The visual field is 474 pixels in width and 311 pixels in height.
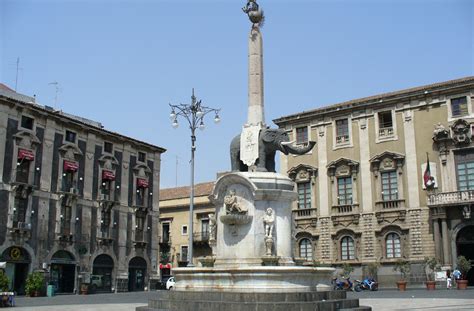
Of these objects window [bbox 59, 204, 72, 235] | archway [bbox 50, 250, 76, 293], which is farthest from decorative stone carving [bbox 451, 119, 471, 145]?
archway [bbox 50, 250, 76, 293]

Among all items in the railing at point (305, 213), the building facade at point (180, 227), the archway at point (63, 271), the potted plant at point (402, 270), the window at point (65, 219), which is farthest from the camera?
the building facade at point (180, 227)

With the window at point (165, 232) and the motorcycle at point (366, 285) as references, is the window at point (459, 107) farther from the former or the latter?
the window at point (165, 232)

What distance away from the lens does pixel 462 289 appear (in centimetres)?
3266

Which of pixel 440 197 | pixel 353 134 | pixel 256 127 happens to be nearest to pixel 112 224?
pixel 353 134

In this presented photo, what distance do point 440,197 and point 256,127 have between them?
24.5 meters

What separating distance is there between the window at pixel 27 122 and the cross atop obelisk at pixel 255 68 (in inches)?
930

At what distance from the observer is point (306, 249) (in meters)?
44.1

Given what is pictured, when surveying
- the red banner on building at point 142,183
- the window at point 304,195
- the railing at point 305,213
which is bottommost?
the railing at point 305,213

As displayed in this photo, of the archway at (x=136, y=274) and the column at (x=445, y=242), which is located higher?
the column at (x=445, y=242)

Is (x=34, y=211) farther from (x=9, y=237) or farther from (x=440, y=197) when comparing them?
(x=440, y=197)

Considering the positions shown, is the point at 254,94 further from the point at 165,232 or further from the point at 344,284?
the point at 165,232

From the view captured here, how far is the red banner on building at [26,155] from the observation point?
36.6m

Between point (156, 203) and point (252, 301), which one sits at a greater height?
point (156, 203)

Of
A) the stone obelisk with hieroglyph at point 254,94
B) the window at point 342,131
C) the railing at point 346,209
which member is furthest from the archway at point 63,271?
the stone obelisk with hieroglyph at point 254,94
